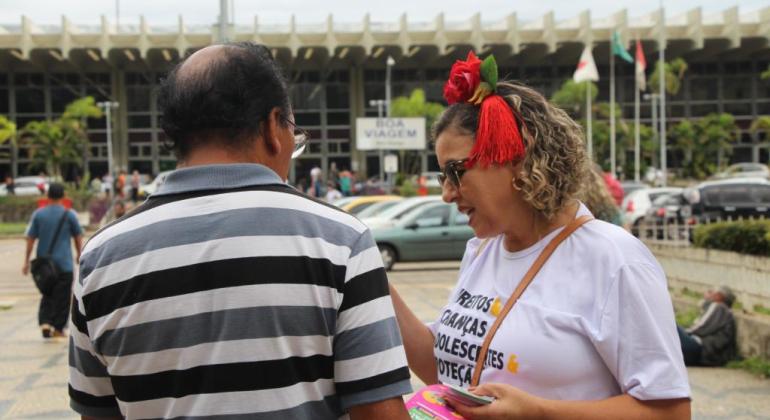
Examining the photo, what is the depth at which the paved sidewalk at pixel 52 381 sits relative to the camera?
689 centimetres

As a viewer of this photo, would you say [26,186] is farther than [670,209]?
Yes

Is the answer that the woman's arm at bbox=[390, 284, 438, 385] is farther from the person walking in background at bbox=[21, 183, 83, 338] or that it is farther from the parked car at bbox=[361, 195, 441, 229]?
the parked car at bbox=[361, 195, 441, 229]

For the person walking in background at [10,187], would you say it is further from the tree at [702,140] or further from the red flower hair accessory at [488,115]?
the red flower hair accessory at [488,115]

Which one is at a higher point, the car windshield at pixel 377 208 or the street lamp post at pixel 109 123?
the street lamp post at pixel 109 123

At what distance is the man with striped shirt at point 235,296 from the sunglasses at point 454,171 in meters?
0.57

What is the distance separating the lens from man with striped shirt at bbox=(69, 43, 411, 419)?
76.7 inches

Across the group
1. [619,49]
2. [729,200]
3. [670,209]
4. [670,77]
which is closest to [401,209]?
[670,209]

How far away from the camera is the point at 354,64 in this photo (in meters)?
62.8

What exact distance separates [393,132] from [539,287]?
1383 inches

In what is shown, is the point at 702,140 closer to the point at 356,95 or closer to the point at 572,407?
the point at 356,95

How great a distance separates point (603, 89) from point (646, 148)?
8.73 metres

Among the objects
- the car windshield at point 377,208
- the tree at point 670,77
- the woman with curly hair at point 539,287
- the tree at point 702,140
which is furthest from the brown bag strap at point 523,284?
the tree at point 702,140

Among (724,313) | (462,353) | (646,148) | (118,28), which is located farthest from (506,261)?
(118,28)

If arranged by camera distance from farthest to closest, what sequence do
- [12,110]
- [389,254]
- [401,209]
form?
[12,110] < [401,209] < [389,254]
